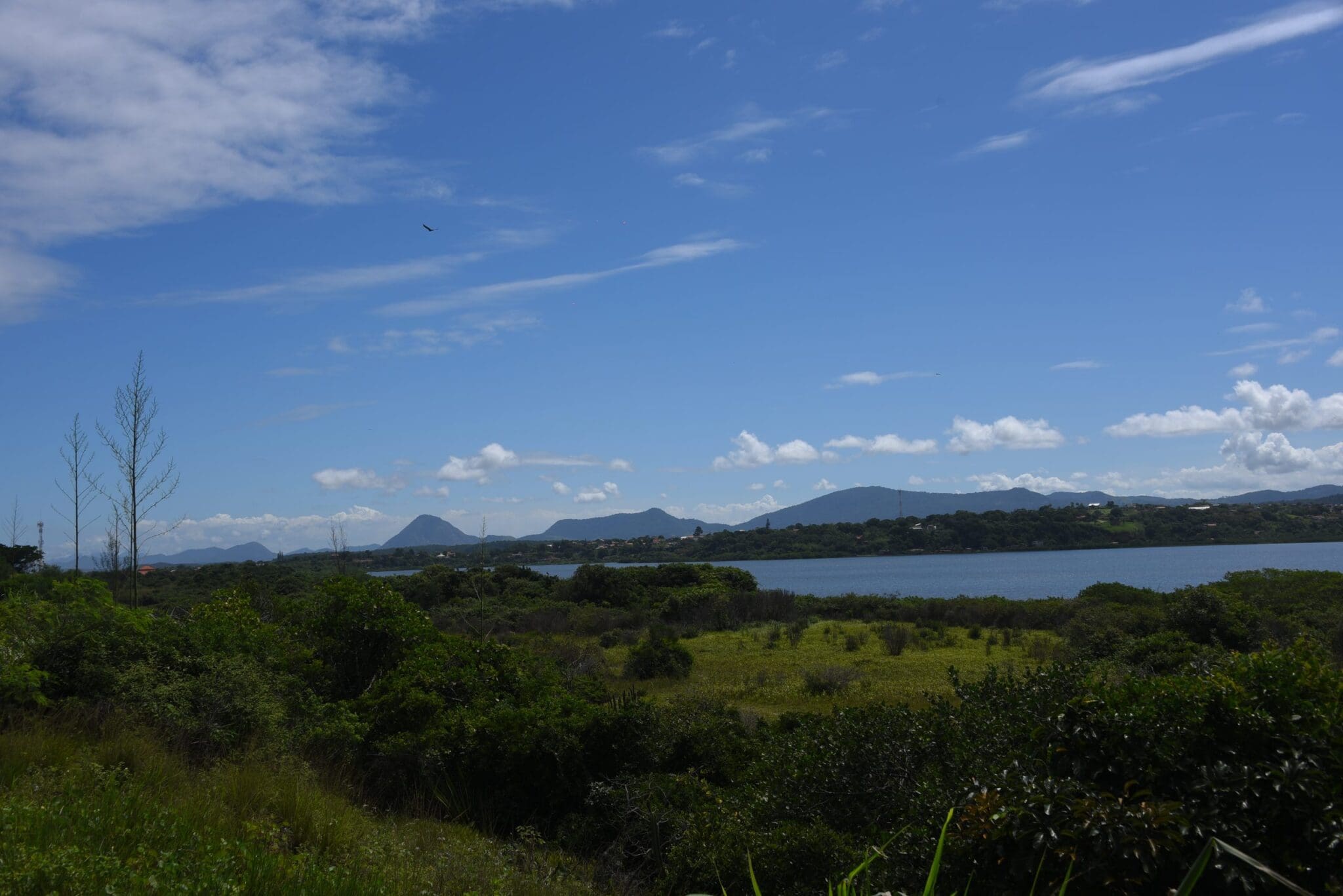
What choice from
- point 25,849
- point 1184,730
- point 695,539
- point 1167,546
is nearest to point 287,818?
point 25,849

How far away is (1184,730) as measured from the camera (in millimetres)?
Answer: 4957

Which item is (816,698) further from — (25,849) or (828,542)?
(828,542)

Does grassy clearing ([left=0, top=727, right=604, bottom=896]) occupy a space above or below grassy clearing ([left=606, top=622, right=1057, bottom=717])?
above

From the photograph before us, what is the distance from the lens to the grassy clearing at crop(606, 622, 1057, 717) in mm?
20562

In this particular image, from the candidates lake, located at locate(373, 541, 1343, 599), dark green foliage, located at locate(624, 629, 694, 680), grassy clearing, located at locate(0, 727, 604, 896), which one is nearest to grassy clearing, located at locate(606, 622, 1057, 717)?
dark green foliage, located at locate(624, 629, 694, 680)

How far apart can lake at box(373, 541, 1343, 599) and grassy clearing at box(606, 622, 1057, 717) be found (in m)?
17.1

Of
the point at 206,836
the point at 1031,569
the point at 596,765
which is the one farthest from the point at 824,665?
the point at 1031,569

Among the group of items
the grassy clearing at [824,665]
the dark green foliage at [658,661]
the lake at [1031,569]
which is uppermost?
the dark green foliage at [658,661]

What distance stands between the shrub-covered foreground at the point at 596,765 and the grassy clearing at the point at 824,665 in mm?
5102

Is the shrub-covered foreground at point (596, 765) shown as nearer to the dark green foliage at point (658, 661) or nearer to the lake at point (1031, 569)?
the dark green foliage at point (658, 661)

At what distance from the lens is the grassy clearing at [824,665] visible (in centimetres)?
2056

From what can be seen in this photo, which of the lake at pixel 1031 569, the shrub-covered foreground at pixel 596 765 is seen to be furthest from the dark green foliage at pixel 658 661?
the lake at pixel 1031 569

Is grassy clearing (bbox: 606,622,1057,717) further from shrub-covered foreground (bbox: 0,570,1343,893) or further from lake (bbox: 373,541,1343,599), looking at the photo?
lake (bbox: 373,541,1343,599)

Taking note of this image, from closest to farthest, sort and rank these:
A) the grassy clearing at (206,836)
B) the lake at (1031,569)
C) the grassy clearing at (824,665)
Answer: the grassy clearing at (206,836), the grassy clearing at (824,665), the lake at (1031,569)
